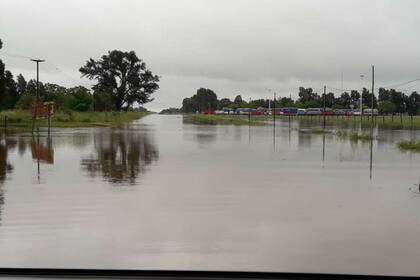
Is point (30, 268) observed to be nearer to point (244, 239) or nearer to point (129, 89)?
point (244, 239)

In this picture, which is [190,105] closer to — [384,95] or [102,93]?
[384,95]

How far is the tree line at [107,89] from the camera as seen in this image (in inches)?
2184

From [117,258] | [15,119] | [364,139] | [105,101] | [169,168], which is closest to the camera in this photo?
[117,258]

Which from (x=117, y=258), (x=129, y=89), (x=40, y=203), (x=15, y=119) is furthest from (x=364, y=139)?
(x=129, y=89)

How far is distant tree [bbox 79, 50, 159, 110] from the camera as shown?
56.9m

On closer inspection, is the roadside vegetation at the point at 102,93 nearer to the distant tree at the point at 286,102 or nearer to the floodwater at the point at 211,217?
the floodwater at the point at 211,217

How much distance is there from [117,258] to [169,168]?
8.03 metres

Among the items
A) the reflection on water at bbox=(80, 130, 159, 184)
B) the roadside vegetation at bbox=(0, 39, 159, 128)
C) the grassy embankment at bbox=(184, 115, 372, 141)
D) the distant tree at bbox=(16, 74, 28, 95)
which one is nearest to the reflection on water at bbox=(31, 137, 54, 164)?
the reflection on water at bbox=(80, 130, 159, 184)

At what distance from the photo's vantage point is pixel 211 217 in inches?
283

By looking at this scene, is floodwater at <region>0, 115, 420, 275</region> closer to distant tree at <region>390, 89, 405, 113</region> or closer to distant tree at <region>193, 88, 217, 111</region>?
distant tree at <region>390, 89, 405, 113</region>

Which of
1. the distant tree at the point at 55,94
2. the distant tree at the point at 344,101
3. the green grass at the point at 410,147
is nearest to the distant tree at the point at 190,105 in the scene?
the distant tree at the point at 344,101

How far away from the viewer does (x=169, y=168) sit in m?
13.2

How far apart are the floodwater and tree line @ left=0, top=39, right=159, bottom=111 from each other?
4275 centimetres

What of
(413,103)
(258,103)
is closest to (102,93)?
(258,103)
